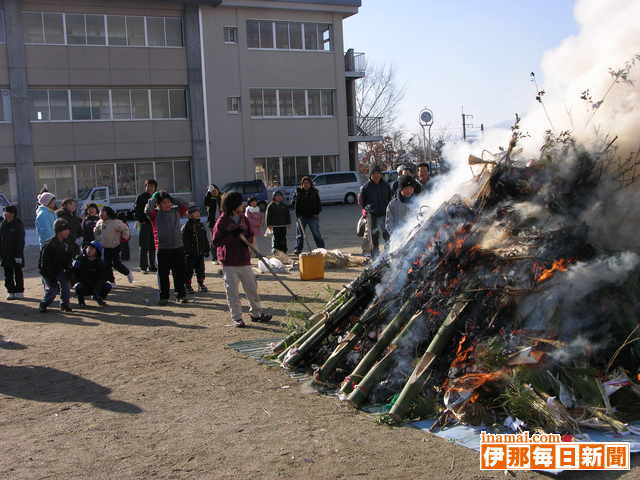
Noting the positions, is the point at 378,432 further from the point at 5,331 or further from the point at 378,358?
the point at 5,331

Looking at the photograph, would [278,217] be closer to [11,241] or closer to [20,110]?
[11,241]

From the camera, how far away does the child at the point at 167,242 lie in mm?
10305

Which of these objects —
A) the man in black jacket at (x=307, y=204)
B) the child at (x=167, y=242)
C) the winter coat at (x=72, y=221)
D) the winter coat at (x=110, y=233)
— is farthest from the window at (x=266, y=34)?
the child at (x=167, y=242)

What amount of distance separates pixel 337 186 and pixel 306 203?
2196cm

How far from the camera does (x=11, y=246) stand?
37.4ft

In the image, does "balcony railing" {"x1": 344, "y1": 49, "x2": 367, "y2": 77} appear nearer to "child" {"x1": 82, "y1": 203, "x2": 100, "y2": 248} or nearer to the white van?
the white van

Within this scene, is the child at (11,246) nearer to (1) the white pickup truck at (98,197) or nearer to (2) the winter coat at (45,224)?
(2) the winter coat at (45,224)

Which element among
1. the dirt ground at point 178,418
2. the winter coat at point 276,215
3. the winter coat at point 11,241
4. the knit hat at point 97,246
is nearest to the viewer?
the dirt ground at point 178,418

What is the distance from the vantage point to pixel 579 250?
5.76 m

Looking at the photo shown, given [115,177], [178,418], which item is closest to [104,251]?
[178,418]

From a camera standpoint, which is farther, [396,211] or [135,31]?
[135,31]

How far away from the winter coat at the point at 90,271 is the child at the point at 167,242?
1078 millimetres

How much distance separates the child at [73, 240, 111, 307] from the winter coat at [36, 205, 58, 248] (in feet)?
2.63

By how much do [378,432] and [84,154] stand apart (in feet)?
102
